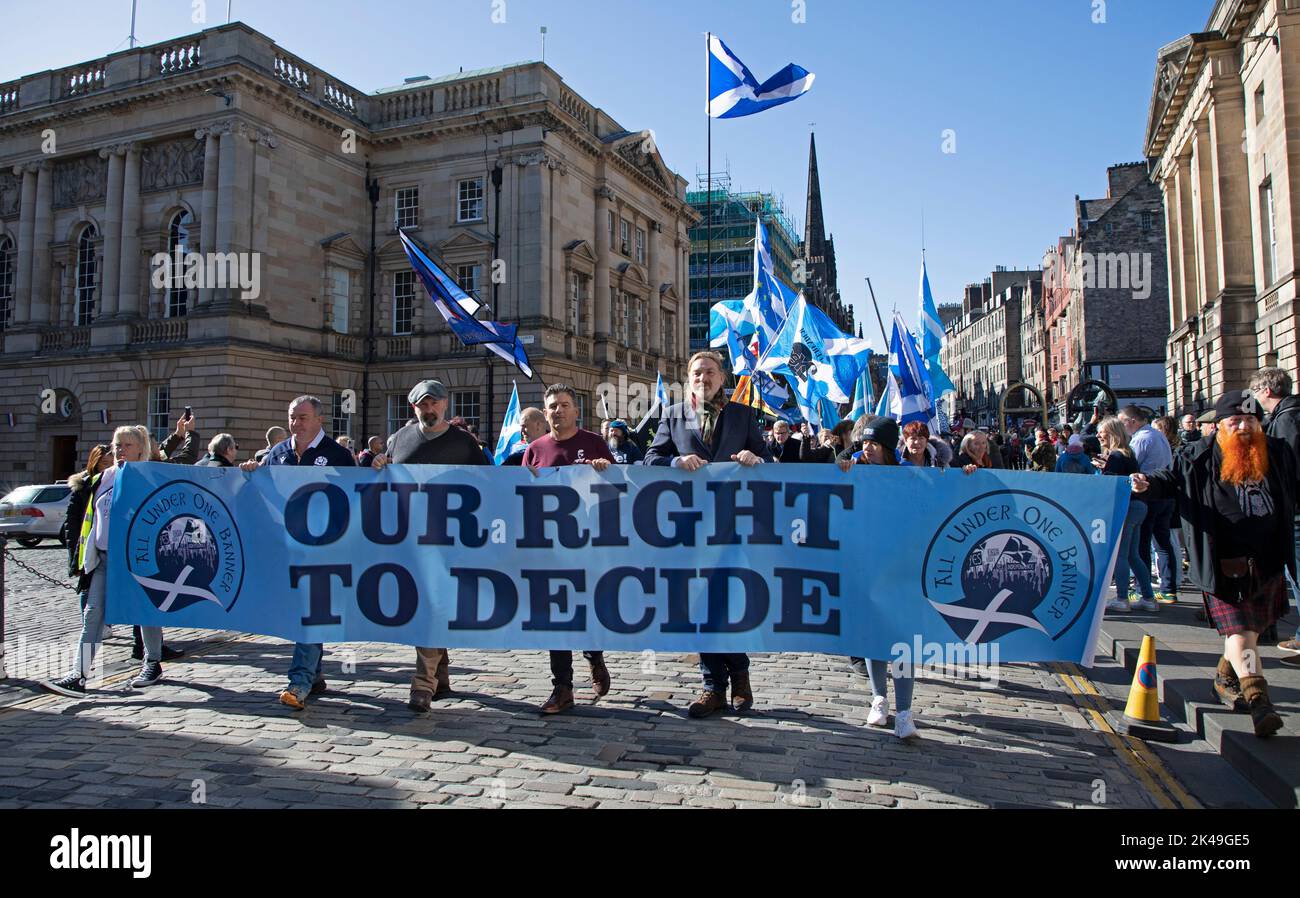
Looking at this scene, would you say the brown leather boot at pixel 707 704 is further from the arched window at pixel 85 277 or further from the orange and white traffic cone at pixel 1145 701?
the arched window at pixel 85 277

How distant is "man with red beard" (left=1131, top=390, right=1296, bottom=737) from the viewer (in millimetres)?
5254

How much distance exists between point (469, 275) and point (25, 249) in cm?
1860

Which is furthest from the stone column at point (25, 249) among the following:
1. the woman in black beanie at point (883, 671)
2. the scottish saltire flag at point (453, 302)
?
the woman in black beanie at point (883, 671)

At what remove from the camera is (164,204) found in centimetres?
3319

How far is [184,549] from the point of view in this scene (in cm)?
656

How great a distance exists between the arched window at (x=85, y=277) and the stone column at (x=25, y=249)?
6.91 feet

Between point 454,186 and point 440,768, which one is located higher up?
point 454,186

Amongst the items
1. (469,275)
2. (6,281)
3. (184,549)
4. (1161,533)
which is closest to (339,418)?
(469,275)

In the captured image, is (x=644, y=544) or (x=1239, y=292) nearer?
→ (x=644, y=544)

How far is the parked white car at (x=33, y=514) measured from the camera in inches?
774
